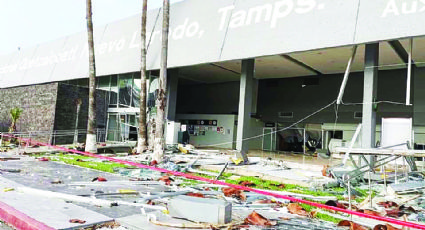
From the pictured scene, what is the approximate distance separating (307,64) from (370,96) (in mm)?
8276

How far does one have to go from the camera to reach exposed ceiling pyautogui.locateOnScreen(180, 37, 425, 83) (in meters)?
15.4

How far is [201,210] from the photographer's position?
15.5 ft

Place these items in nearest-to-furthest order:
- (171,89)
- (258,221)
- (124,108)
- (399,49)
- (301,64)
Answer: (258,221), (399,49), (301,64), (171,89), (124,108)

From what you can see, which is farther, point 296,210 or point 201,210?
point 296,210

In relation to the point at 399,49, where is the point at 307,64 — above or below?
above

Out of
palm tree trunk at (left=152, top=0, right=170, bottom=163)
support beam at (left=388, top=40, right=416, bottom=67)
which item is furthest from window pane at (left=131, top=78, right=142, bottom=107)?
support beam at (left=388, top=40, right=416, bottom=67)

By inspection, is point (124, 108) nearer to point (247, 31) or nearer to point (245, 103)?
point (245, 103)

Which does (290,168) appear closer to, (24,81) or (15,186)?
(15,186)

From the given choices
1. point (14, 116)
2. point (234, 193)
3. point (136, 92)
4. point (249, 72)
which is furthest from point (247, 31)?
point (14, 116)

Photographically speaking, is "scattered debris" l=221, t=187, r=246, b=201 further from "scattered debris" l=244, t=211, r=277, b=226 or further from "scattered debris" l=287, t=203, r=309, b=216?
"scattered debris" l=244, t=211, r=277, b=226

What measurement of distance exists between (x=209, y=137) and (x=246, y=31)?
574 inches

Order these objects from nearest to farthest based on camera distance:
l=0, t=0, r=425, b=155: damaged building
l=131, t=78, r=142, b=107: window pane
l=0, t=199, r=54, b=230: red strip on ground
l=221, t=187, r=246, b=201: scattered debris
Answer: l=0, t=199, r=54, b=230: red strip on ground
l=221, t=187, r=246, b=201: scattered debris
l=0, t=0, r=425, b=155: damaged building
l=131, t=78, r=142, b=107: window pane

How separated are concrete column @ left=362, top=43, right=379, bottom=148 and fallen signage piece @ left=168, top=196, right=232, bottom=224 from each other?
9.28 metres

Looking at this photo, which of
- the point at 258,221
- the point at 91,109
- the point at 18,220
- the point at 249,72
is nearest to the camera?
the point at 18,220
